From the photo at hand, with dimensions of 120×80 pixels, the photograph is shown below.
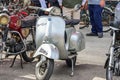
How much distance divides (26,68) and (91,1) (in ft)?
13.0

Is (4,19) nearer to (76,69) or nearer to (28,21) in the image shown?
(28,21)

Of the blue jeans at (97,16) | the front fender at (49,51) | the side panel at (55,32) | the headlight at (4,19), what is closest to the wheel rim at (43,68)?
the front fender at (49,51)

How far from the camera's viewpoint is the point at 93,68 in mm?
6730

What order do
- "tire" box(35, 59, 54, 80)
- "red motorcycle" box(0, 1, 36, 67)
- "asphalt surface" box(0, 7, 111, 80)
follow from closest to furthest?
"tire" box(35, 59, 54, 80)
"asphalt surface" box(0, 7, 111, 80)
"red motorcycle" box(0, 1, 36, 67)

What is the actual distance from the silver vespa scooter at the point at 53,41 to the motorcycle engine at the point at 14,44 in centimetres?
66

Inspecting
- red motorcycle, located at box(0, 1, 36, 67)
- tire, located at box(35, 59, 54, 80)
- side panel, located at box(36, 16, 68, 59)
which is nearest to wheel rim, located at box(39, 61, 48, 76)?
tire, located at box(35, 59, 54, 80)

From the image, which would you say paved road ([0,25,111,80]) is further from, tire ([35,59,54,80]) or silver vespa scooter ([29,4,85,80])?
tire ([35,59,54,80])

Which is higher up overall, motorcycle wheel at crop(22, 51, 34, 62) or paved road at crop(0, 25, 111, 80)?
motorcycle wheel at crop(22, 51, 34, 62)

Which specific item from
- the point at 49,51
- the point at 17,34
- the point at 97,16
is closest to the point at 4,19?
the point at 17,34

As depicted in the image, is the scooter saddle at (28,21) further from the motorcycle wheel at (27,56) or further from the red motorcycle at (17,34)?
the motorcycle wheel at (27,56)

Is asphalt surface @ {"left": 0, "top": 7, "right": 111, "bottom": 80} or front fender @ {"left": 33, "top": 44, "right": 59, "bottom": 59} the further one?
asphalt surface @ {"left": 0, "top": 7, "right": 111, "bottom": 80}

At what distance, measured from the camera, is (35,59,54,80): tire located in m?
5.44

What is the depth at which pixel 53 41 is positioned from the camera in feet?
19.1

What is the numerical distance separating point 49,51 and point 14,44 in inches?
47.9
